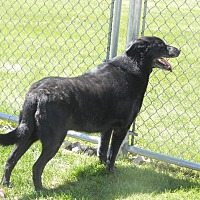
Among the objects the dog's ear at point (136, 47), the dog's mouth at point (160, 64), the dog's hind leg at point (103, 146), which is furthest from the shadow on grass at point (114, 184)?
the dog's ear at point (136, 47)

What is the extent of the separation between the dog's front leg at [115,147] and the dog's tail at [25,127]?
882mm

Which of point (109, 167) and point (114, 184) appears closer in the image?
point (114, 184)

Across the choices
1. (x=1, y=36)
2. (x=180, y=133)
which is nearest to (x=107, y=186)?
(x=180, y=133)

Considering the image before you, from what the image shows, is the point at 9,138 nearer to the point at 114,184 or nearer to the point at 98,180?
the point at 98,180

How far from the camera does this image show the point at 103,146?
15.4ft

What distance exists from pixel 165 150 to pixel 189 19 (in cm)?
782

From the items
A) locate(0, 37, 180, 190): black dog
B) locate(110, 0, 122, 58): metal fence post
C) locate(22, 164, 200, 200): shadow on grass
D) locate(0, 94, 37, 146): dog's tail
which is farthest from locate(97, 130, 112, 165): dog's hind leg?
locate(0, 94, 37, 146): dog's tail

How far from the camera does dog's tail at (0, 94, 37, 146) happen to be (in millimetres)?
3906

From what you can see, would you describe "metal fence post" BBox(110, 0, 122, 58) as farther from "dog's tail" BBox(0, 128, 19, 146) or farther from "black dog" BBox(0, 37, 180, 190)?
"dog's tail" BBox(0, 128, 19, 146)

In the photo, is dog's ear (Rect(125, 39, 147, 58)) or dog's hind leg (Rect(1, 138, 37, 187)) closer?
dog's hind leg (Rect(1, 138, 37, 187))

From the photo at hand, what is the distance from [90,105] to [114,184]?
30.0 inches

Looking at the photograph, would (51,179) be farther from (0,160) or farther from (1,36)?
(1,36)

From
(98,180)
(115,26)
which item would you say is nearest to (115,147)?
(98,180)

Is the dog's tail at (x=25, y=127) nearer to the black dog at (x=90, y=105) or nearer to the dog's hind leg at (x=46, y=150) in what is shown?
the black dog at (x=90, y=105)
